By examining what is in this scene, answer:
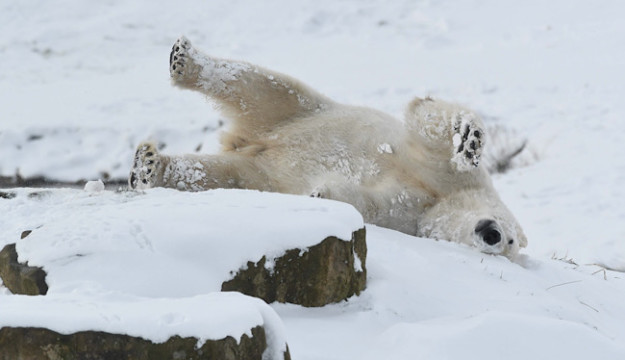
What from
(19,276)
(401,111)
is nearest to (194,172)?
(19,276)

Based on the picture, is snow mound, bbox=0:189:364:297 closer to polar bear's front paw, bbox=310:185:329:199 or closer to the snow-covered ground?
the snow-covered ground

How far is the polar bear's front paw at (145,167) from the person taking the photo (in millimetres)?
4156

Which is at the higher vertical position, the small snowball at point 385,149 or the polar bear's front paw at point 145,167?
the small snowball at point 385,149

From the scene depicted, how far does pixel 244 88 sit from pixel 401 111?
1.76 metres

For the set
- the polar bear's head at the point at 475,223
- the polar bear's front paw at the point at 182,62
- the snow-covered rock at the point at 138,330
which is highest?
the polar bear's front paw at the point at 182,62

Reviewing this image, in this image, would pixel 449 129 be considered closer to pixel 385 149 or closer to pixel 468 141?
pixel 468 141

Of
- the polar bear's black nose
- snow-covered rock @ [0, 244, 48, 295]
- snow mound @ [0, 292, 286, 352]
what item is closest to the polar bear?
the polar bear's black nose

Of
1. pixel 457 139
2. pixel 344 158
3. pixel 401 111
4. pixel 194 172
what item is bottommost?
pixel 194 172

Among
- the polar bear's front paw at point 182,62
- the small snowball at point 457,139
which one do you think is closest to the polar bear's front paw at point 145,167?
the polar bear's front paw at point 182,62

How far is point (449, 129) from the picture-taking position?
4.39m

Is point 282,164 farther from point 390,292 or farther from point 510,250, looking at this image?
point 390,292

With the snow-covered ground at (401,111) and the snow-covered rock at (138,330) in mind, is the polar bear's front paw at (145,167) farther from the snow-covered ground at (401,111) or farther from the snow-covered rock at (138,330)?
the snow-covered rock at (138,330)

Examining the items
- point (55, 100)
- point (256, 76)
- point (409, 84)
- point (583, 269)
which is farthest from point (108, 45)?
point (583, 269)

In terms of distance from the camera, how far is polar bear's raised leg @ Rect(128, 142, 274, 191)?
4191mm
